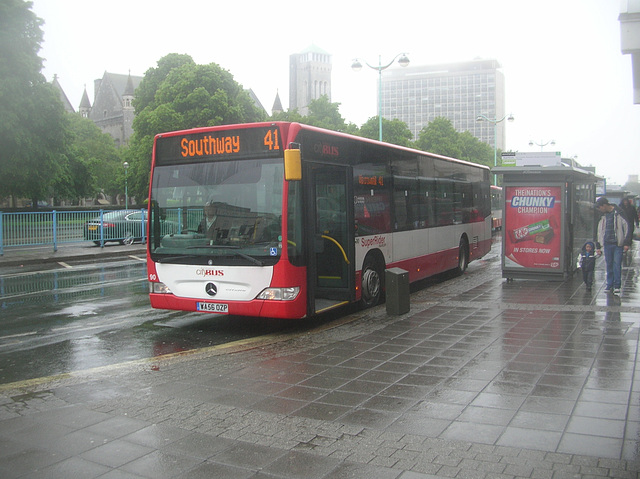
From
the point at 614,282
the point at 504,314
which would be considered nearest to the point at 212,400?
the point at 504,314

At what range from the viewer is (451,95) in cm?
17600

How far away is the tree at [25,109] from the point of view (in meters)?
32.1

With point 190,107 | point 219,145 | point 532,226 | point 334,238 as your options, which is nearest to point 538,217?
point 532,226

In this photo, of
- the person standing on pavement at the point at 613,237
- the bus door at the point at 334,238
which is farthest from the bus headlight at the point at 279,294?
the person standing on pavement at the point at 613,237

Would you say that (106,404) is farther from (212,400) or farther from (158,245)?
(158,245)

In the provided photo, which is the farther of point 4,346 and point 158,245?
point 158,245

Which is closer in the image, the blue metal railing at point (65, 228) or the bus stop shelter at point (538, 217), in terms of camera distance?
the bus stop shelter at point (538, 217)

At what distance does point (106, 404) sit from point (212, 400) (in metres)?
0.97

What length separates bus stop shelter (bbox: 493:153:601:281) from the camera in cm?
1343

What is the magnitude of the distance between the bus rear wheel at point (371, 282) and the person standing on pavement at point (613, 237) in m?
4.44

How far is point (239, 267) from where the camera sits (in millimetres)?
8539

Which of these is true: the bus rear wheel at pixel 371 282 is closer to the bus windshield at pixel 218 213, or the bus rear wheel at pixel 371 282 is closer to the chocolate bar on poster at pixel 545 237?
the bus windshield at pixel 218 213

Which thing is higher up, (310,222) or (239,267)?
(310,222)

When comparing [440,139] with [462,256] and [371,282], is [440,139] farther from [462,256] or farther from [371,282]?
[371,282]
